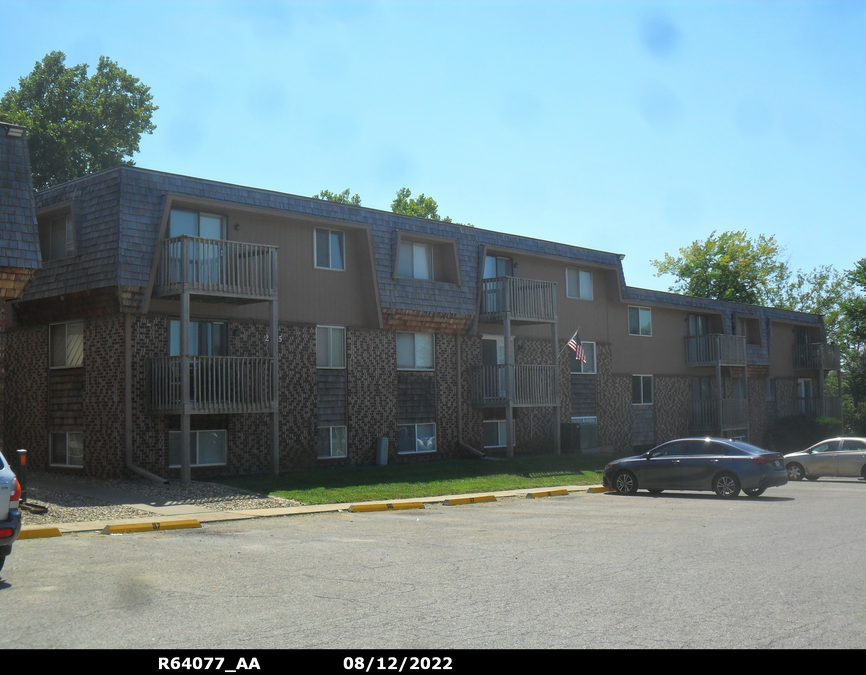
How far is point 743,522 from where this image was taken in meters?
15.6

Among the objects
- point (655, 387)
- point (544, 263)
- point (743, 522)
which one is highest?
point (544, 263)

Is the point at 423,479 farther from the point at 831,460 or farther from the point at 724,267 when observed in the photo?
the point at 724,267

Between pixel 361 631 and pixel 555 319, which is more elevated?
pixel 555 319

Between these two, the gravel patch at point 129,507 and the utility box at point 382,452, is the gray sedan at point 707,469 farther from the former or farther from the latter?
the gravel patch at point 129,507

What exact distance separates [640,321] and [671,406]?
163 inches

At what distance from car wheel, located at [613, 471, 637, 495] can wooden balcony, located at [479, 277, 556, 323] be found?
8055 mm

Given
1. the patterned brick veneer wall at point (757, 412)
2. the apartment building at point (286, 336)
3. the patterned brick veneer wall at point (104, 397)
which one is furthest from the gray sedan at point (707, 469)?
the patterned brick veneer wall at point (757, 412)

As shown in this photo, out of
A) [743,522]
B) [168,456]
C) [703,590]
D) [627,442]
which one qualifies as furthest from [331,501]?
[627,442]

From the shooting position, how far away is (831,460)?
28297mm

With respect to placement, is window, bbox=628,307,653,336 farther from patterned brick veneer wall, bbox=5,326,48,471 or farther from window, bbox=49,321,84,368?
patterned brick veneer wall, bbox=5,326,48,471

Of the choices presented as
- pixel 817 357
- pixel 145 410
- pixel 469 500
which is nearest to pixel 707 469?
pixel 469 500
